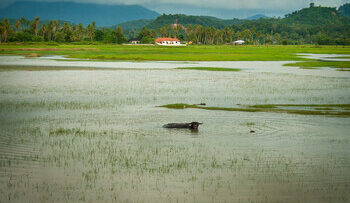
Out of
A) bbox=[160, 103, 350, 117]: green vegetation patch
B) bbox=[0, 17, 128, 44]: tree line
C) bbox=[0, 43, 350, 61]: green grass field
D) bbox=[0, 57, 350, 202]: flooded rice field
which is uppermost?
bbox=[0, 17, 128, 44]: tree line

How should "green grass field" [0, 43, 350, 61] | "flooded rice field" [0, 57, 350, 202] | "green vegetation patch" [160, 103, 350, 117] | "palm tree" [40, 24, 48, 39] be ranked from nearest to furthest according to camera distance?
"flooded rice field" [0, 57, 350, 202] < "green vegetation patch" [160, 103, 350, 117] < "green grass field" [0, 43, 350, 61] < "palm tree" [40, 24, 48, 39]

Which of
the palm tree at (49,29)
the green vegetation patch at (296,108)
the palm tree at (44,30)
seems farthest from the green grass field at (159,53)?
the green vegetation patch at (296,108)

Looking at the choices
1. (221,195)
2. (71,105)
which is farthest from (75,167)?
(71,105)

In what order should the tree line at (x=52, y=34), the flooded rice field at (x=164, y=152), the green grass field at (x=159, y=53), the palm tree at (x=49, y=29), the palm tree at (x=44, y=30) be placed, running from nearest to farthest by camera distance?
the flooded rice field at (x=164, y=152) < the green grass field at (x=159, y=53) < the tree line at (x=52, y=34) < the palm tree at (x=49, y=29) < the palm tree at (x=44, y=30)

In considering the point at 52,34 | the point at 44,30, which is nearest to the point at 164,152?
the point at 44,30

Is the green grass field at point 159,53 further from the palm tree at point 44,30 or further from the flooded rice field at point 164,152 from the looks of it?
the flooded rice field at point 164,152

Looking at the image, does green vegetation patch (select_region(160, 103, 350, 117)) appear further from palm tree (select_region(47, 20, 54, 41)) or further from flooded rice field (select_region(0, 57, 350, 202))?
palm tree (select_region(47, 20, 54, 41))

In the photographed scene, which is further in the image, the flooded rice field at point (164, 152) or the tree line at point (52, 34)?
the tree line at point (52, 34)

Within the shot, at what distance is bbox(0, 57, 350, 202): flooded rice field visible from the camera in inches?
356

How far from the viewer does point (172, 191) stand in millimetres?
9008

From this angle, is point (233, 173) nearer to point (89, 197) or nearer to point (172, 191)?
point (172, 191)

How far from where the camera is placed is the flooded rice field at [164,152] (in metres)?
9.03

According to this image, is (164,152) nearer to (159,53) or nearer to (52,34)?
(159,53)

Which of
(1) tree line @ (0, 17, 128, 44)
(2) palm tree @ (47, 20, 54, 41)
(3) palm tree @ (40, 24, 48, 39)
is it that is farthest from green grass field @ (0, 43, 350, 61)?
(3) palm tree @ (40, 24, 48, 39)
